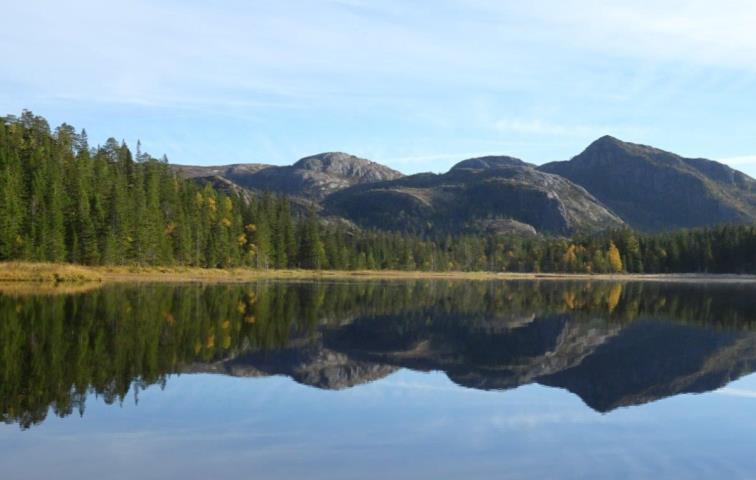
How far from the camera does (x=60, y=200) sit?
338 feet

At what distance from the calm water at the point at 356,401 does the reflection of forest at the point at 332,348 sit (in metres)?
0.14

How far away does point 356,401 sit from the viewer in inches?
837

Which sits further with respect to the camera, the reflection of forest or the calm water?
the reflection of forest

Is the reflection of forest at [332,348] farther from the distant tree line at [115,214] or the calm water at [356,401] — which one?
the distant tree line at [115,214]

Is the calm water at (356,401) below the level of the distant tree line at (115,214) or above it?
below

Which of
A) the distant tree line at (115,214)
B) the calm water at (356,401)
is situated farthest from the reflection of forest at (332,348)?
the distant tree line at (115,214)

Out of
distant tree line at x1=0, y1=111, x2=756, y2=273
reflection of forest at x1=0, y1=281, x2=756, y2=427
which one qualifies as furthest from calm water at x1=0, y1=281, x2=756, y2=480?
distant tree line at x1=0, y1=111, x2=756, y2=273

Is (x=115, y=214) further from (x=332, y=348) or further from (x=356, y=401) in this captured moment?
(x=356, y=401)

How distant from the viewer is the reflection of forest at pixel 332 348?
2291cm

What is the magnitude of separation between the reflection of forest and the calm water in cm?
14

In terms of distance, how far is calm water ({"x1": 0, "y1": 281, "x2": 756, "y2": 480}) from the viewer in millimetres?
14438

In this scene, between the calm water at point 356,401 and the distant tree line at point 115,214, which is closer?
the calm water at point 356,401

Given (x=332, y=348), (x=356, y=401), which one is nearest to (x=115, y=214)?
(x=332, y=348)

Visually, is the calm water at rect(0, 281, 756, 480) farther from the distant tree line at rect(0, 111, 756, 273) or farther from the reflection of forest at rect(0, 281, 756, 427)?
the distant tree line at rect(0, 111, 756, 273)
